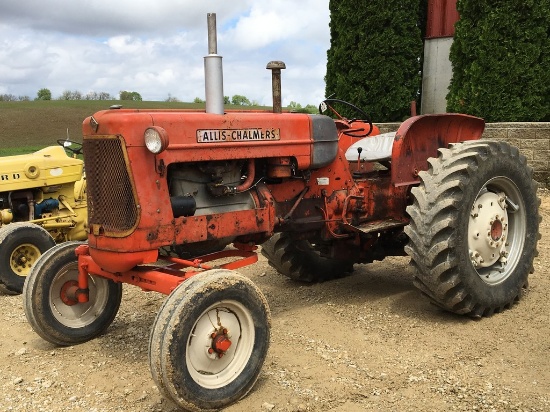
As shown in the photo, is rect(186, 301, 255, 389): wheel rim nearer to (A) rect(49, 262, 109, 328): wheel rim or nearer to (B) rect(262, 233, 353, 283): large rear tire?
(A) rect(49, 262, 109, 328): wheel rim

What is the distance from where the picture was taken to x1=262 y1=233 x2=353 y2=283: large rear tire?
18.2 ft

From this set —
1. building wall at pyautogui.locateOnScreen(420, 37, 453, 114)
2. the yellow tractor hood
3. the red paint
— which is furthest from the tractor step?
the red paint

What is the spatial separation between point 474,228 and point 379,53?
7847 millimetres

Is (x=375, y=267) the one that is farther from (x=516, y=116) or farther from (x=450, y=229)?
(x=516, y=116)

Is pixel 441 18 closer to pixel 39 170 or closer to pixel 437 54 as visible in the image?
pixel 437 54

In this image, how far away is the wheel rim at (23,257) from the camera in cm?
597

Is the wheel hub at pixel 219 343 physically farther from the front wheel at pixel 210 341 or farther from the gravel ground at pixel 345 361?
the gravel ground at pixel 345 361

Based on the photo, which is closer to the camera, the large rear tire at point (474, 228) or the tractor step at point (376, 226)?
the large rear tire at point (474, 228)

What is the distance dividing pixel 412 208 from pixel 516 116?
21.3 ft

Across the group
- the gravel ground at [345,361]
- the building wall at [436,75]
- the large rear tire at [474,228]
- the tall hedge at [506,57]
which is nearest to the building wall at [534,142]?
the tall hedge at [506,57]

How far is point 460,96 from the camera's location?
10633mm

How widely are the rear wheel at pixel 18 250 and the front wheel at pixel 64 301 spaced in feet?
5.79

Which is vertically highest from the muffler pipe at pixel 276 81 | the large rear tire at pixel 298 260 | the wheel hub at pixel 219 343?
the muffler pipe at pixel 276 81

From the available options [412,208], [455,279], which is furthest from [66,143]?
[455,279]
